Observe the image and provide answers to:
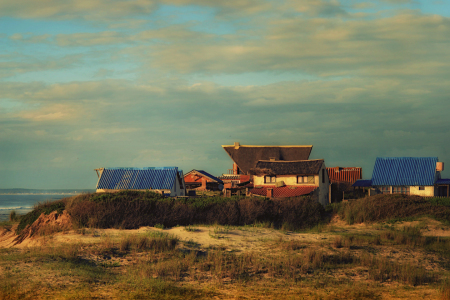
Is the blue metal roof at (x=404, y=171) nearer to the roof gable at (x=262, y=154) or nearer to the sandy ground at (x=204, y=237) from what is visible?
the roof gable at (x=262, y=154)

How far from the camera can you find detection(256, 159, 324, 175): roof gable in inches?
1683

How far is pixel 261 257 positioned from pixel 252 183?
30.3 meters

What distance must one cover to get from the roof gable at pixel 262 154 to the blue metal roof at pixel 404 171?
1313 cm

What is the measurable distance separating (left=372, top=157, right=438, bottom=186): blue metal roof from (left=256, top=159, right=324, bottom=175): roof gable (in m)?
5.80

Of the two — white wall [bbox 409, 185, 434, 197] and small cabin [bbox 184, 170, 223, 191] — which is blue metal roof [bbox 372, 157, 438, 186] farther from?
small cabin [bbox 184, 170, 223, 191]

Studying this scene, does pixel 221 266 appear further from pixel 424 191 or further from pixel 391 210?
pixel 424 191

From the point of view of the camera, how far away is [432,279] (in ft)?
49.0

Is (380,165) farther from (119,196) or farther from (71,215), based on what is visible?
(71,215)

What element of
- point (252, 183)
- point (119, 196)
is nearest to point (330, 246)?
point (119, 196)

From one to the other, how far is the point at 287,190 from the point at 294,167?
307 centimetres

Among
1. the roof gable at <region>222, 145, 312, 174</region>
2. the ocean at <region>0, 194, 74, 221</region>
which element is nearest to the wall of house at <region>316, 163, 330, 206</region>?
the roof gable at <region>222, 145, 312, 174</region>

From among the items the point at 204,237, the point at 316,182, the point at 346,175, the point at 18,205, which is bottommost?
the point at 18,205

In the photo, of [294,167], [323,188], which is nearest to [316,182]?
[323,188]

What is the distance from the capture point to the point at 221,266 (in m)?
15.1
